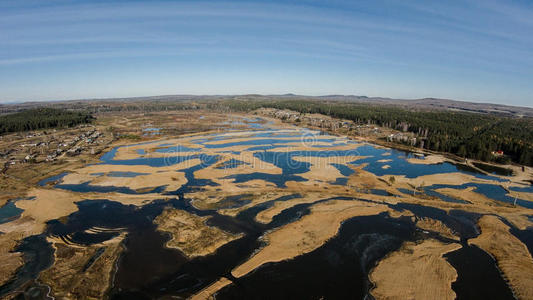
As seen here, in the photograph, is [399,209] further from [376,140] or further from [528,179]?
[376,140]

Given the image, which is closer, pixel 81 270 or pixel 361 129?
pixel 81 270

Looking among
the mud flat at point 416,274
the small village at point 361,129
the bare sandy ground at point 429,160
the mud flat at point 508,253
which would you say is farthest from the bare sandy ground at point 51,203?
the small village at point 361,129

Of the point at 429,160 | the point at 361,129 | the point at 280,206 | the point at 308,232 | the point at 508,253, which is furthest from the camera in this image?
the point at 361,129

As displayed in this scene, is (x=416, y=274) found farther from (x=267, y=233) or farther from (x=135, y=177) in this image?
(x=135, y=177)

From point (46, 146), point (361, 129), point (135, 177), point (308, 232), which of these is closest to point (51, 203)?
point (135, 177)

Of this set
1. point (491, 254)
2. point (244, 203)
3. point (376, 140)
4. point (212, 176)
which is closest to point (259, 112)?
point (376, 140)

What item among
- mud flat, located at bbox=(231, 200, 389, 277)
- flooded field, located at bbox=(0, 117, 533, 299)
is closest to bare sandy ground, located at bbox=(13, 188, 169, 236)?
flooded field, located at bbox=(0, 117, 533, 299)
